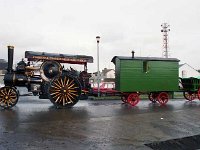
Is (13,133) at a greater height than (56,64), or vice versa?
(56,64)

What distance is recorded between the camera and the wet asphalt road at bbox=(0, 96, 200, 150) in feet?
28.7

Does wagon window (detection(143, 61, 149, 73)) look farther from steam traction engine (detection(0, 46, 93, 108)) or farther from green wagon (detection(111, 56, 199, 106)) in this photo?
steam traction engine (detection(0, 46, 93, 108))

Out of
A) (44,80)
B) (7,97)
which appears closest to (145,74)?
(44,80)

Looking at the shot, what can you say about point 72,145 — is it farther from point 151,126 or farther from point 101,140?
point 151,126

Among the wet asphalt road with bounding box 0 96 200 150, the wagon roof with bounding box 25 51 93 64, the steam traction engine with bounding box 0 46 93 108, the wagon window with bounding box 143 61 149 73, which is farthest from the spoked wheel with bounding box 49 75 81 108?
the wagon window with bounding box 143 61 149 73

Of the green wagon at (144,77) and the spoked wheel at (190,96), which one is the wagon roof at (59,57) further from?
the spoked wheel at (190,96)

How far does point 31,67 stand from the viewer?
16188 mm

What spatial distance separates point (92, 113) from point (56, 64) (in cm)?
339

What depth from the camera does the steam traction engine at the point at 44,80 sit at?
51.4ft

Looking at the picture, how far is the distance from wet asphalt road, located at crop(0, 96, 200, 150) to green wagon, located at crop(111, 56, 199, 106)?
3937 mm

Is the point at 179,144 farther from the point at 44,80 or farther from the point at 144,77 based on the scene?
the point at 144,77

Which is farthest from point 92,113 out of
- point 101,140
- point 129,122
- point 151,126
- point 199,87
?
point 199,87

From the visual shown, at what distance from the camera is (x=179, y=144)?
9.75 m

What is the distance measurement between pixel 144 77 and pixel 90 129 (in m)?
8.29
